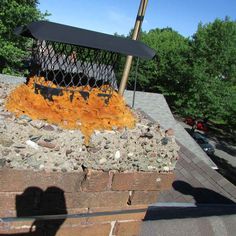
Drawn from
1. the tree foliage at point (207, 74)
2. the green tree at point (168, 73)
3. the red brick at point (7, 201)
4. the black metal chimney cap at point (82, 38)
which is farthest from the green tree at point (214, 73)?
the red brick at point (7, 201)

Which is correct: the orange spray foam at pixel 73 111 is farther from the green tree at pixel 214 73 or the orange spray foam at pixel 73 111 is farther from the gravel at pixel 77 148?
the green tree at pixel 214 73

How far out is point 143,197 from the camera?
1.78 meters

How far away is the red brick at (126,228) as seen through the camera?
1822 mm

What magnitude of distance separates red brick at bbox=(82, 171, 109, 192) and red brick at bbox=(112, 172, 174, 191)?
43 mm

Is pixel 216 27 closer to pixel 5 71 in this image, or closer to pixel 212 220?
pixel 5 71

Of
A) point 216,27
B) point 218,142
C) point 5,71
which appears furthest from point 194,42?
point 5,71

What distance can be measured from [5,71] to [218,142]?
2617 cm

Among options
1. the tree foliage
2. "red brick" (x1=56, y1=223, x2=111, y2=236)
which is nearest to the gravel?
"red brick" (x1=56, y1=223, x2=111, y2=236)

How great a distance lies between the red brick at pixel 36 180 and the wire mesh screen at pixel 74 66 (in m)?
0.62

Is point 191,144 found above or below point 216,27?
below

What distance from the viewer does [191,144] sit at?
19359 mm

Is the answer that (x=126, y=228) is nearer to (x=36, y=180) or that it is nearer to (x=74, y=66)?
(x=36, y=180)

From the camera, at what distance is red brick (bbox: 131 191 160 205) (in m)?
1.75

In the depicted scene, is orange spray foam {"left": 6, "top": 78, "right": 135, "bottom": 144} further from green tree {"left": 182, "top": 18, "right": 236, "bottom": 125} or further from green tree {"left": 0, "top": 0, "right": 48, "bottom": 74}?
green tree {"left": 182, "top": 18, "right": 236, "bottom": 125}
